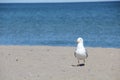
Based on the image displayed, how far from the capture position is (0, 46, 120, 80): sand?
1003cm

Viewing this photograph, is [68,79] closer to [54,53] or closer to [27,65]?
[27,65]

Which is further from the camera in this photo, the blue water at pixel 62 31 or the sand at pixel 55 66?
the blue water at pixel 62 31

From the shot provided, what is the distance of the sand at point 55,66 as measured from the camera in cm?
1003

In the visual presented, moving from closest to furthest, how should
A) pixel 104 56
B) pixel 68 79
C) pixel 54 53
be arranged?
1. pixel 68 79
2. pixel 104 56
3. pixel 54 53

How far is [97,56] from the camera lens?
13.6 meters

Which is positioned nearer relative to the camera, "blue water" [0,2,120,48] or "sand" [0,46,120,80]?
"sand" [0,46,120,80]

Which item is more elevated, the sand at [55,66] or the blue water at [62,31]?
the sand at [55,66]

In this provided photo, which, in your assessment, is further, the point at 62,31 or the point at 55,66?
the point at 62,31

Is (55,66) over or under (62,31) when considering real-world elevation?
over

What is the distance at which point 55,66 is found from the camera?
11562mm

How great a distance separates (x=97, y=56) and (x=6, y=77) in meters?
4.29

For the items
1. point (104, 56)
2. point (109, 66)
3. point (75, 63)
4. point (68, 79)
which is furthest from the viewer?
point (104, 56)

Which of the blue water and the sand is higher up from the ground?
the sand

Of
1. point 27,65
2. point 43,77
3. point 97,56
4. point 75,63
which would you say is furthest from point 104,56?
point 43,77
